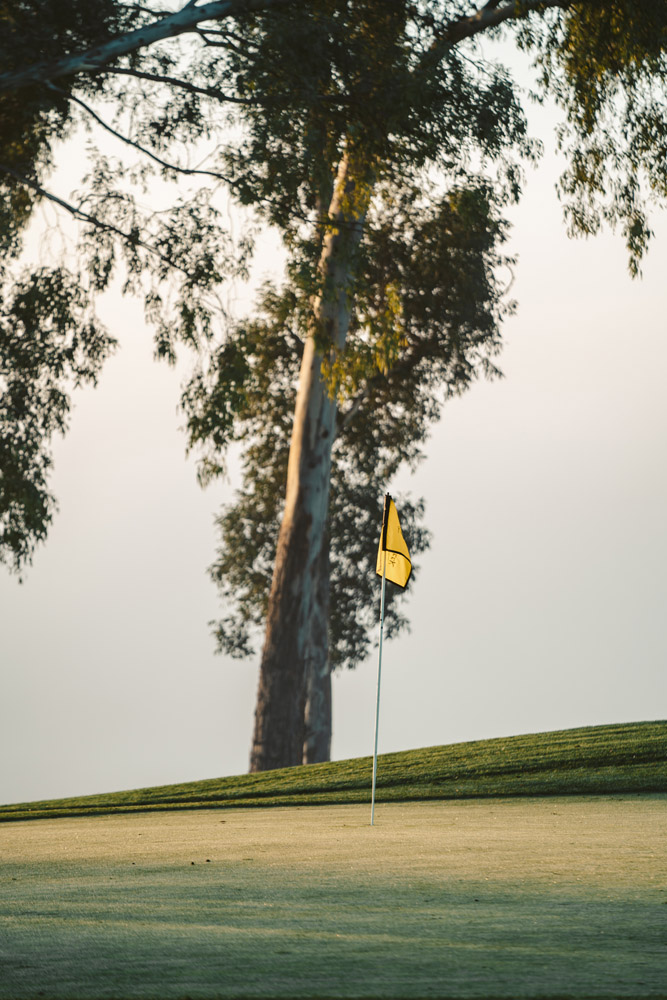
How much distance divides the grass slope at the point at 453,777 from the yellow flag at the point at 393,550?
2.70 metres

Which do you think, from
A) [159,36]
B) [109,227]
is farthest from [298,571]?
[159,36]

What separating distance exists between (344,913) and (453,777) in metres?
8.44

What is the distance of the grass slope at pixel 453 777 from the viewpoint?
11.9m

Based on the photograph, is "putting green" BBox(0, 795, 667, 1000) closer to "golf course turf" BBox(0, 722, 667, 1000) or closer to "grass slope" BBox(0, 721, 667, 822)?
"golf course turf" BBox(0, 722, 667, 1000)

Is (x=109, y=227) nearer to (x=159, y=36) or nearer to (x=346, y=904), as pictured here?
(x=159, y=36)

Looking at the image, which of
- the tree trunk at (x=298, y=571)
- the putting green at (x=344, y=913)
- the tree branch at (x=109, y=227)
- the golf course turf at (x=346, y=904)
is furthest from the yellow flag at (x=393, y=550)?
the tree trunk at (x=298, y=571)

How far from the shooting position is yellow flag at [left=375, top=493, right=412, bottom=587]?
10031 millimetres

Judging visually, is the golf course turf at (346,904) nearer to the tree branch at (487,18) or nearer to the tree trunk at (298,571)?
the tree trunk at (298,571)

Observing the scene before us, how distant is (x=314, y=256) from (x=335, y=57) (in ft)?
8.57

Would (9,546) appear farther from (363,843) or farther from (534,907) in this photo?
(534,907)

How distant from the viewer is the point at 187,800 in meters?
13.2

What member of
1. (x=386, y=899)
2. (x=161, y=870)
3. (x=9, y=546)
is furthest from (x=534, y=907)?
(x=9, y=546)

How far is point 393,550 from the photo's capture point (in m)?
10.1

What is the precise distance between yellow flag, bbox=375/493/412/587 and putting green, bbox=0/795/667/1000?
2.44 metres
